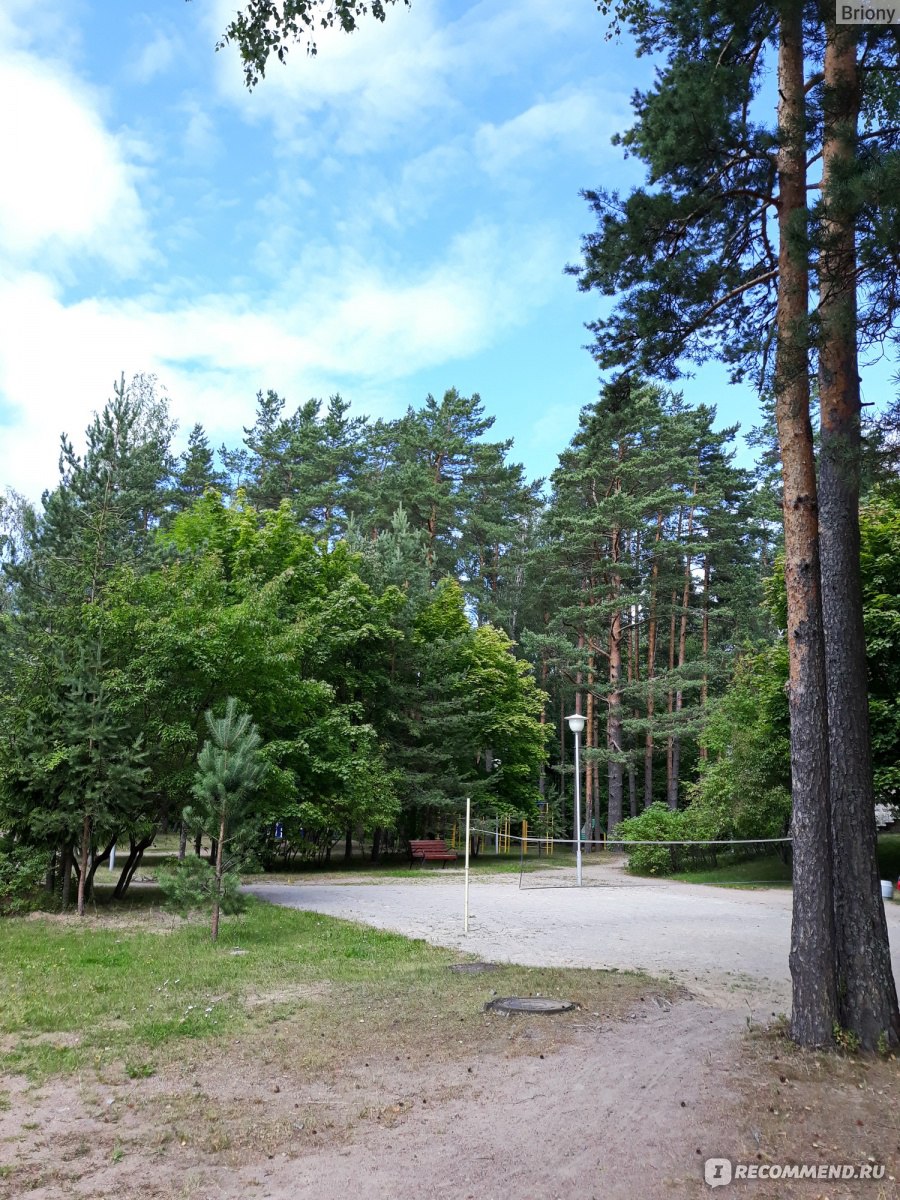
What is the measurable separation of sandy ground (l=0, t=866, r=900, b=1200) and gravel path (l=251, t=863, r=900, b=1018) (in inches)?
73.0

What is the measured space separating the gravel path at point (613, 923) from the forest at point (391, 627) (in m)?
2.49

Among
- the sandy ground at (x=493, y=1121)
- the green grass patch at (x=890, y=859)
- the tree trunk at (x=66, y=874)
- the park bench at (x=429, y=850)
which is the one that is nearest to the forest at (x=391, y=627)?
the tree trunk at (x=66, y=874)

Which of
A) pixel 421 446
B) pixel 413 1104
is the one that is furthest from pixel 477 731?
pixel 413 1104

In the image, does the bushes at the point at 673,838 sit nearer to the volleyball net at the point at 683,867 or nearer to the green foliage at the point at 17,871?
the volleyball net at the point at 683,867

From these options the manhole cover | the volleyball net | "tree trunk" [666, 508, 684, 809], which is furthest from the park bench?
the manhole cover

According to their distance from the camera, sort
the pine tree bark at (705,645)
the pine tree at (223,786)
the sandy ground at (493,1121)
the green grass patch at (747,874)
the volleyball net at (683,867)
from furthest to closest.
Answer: the pine tree bark at (705,645) < the volleyball net at (683,867) < the green grass patch at (747,874) < the pine tree at (223,786) < the sandy ground at (493,1121)

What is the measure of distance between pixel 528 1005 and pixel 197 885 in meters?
4.91

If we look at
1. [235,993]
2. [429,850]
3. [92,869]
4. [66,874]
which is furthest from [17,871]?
[429,850]

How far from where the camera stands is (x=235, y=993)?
7215 millimetres

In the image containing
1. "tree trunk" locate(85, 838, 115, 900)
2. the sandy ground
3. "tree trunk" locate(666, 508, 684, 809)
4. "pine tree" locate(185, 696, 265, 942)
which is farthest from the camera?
"tree trunk" locate(666, 508, 684, 809)

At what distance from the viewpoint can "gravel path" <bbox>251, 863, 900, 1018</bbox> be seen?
858 centimetres

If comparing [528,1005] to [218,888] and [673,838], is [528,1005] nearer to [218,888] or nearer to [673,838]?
[218,888]

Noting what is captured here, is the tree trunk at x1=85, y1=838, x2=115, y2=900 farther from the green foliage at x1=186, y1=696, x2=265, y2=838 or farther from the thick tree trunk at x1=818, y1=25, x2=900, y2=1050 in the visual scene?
the thick tree trunk at x1=818, y1=25, x2=900, y2=1050

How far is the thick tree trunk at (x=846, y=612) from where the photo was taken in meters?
5.70
